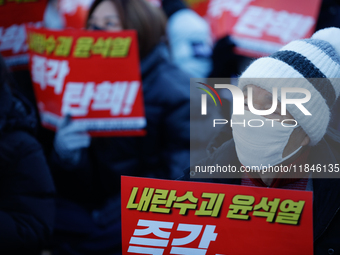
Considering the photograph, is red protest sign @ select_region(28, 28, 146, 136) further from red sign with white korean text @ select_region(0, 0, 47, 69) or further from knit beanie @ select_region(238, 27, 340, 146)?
knit beanie @ select_region(238, 27, 340, 146)

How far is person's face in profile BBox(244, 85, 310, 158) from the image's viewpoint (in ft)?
4.25

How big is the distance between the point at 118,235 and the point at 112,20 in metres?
1.49

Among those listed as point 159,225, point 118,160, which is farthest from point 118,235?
point 159,225

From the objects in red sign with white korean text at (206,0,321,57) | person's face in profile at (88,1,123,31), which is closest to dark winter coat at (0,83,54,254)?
person's face in profile at (88,1,123,31)

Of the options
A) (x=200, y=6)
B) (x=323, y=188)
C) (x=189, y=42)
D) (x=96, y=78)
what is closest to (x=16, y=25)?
(x=96, y=78)

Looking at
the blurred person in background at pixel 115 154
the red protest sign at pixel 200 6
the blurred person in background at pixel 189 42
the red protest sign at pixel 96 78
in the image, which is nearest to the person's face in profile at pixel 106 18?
the blurred person in background at pixel 115 154

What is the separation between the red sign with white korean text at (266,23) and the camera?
2752mm

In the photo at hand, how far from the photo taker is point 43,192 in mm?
1771

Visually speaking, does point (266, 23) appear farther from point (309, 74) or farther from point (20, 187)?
point (20, 187)

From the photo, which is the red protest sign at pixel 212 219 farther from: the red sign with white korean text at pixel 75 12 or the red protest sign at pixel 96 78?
the red sign with white korean text at pixel 75 12

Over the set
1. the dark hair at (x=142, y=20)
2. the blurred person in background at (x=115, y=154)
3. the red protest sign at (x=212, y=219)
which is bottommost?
the blurred person in background at (x=115, y=154)

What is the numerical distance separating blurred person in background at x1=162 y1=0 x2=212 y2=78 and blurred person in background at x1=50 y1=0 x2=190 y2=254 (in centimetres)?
126

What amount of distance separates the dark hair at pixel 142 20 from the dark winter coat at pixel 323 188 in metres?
1.28

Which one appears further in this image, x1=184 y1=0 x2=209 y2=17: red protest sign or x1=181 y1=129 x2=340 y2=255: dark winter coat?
x1=184 y1=0 x2=209 y2=17: red protest sign
